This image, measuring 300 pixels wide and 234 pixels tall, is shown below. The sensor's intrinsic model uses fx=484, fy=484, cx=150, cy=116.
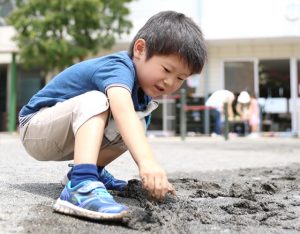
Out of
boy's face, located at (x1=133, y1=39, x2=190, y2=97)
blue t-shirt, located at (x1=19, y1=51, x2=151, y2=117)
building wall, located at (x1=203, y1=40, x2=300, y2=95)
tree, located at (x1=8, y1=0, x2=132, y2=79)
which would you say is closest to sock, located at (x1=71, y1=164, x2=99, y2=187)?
blue t-shirt, located at (x1=19, y1=51, x2=151, y2=117)

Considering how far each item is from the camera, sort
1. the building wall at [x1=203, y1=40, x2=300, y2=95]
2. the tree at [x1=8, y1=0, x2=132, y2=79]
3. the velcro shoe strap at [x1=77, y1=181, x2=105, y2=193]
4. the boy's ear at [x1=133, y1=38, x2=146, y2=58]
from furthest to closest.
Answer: the building wall at [x1=203, y1=40, x2=300, y2=95] → the tree at [x1=8, y1=0, x2=132, y2=79] → the boy's ear at [x1=133, y1=38, x2=146, y2=58] → the velcro shoe strap at [x1=77, y1=181, x2=105, y2=193]

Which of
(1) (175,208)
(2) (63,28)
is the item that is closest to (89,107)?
(1) (175,208)

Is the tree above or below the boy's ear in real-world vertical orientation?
above

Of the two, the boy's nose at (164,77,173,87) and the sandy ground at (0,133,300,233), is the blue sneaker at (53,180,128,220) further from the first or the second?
the boy's nose at (164,77,173,87)

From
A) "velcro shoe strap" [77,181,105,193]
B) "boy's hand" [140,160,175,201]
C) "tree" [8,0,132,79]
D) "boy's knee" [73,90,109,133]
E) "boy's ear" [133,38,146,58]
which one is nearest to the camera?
"boy's hand" [140,160,175,201]

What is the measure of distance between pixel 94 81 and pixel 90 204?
528 mm

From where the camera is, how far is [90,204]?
161cm

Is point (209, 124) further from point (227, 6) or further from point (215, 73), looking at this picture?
point (227, 6)

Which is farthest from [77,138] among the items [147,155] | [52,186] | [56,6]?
[56,6]

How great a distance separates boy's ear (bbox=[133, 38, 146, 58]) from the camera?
1.92 meters

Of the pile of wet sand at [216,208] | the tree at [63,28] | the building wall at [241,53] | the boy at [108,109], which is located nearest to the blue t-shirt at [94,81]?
the boy at [108,109]

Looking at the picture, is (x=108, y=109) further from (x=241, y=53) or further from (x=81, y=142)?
(x=241, y=53)

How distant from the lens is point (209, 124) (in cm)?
1232

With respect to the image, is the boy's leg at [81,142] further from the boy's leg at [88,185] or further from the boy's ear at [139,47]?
the boy's ear at [139,47]
